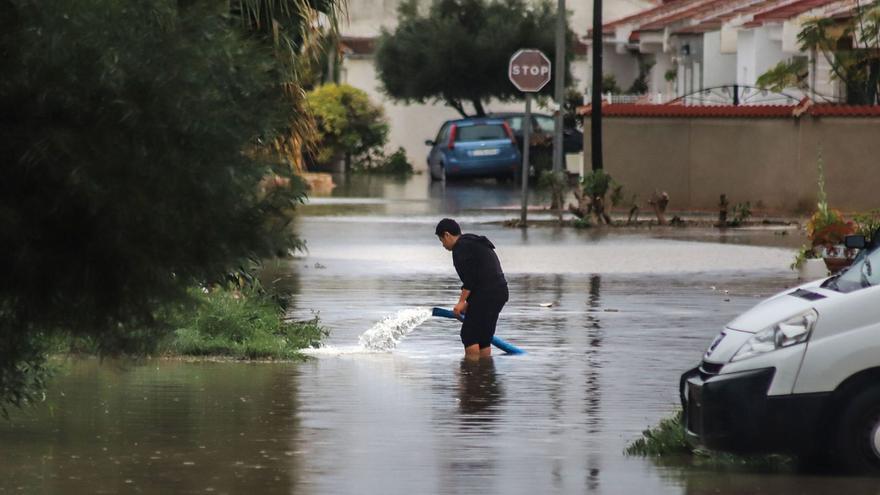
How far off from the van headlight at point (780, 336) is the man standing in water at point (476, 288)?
5.82 m

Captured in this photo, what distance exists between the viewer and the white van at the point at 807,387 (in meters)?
9.85

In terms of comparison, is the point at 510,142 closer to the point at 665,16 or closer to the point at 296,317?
the point at 665,16

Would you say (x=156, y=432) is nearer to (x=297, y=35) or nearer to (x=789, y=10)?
(x=297, y=35)

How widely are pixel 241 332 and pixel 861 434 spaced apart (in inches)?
274

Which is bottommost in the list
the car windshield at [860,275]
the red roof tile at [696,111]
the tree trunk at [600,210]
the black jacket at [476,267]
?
the tree trunk at [600,210]

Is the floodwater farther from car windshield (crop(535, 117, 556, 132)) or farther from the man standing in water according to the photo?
car windshield (crop(535, 117, 556, 132))

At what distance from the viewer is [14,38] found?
26.6ft

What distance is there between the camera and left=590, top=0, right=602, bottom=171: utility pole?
3553 cm

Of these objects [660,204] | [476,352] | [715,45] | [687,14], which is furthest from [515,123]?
[476,352]

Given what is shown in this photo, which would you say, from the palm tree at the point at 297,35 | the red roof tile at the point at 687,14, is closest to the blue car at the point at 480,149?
the red roof tile at the point at 687,14

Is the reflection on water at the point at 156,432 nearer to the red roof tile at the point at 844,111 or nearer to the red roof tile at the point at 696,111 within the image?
the red roof tile at the point at 844,111

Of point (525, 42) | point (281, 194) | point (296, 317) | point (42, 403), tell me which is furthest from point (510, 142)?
point (281, 194)

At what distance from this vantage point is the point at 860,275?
1049cm

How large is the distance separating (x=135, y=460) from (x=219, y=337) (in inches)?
203
